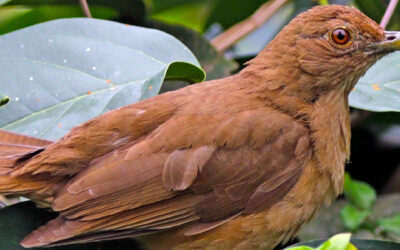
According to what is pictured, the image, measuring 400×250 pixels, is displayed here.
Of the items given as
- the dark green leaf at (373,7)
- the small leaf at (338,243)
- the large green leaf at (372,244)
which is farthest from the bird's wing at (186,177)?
the dark green leaf at (373,7)

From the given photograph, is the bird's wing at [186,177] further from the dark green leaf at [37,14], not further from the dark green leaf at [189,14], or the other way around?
the dark green leaf at [189,14]

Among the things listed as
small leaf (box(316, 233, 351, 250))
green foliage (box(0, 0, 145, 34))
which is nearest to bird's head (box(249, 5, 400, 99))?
green foliage (box(0, 0, 145, 34))

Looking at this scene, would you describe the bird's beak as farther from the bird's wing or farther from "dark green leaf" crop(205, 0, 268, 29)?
"dark green leaf" crop(205, 0, 268, 29)

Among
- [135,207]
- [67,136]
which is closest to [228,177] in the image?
[135,207]

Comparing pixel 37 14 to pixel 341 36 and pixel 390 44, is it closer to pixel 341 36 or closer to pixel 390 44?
pixel 341 36

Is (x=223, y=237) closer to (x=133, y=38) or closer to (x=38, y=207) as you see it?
(x=38, y=207)

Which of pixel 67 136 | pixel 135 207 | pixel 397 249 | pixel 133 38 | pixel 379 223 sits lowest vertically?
pixel 379 223

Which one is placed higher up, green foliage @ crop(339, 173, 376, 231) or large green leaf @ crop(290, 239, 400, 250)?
large green leaf @ crop(290, 239, 400, 250)
